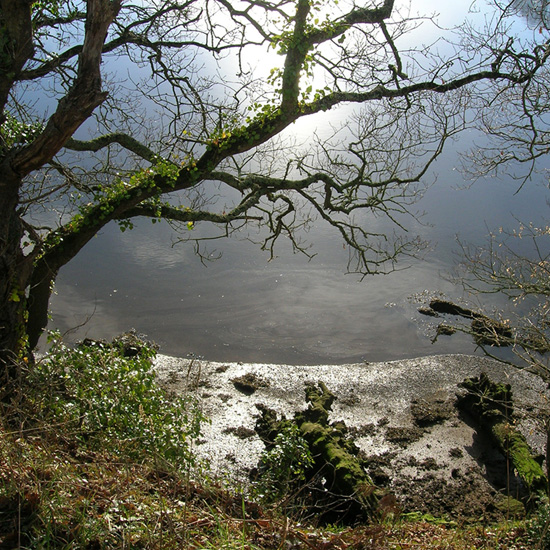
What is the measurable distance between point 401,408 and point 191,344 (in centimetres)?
426

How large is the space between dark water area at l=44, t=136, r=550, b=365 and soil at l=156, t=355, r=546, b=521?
2.40ft

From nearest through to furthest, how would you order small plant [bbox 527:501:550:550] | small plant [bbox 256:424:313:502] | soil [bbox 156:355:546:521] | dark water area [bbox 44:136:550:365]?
small plant [bbox 527:501:550:550] → small plant [bbox 256:424:313:502] → soil [bbox 156:355:546:521] → dark water area [bbox 44:136:550:365]

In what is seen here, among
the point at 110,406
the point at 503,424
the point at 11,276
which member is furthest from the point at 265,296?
the point at 110,406

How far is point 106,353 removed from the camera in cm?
458

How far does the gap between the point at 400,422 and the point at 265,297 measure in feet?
16.6

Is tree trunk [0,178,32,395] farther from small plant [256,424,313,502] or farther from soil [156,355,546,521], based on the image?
small plant [256,424,313,502]

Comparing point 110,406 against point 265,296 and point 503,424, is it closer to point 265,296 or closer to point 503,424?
point 503,424

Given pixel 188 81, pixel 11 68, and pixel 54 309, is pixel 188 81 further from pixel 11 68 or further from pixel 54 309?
pixel 54 309

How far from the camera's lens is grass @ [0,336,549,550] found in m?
2.48

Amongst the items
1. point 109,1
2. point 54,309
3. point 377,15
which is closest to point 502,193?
point 377,15

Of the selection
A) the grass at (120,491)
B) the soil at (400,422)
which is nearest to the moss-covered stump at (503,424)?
the soil at (400,422)

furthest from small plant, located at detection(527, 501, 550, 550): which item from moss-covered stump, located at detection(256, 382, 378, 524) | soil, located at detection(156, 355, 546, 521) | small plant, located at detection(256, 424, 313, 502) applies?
small plant, located at detection(256, 424, 313, 502)

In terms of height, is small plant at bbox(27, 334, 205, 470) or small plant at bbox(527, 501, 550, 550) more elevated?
small plant at bbox(27, 334, 205, 470)

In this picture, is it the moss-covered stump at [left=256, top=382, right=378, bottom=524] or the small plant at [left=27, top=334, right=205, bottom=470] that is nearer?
the small plant at [left=27, top=334, right=205, bottom=470]
